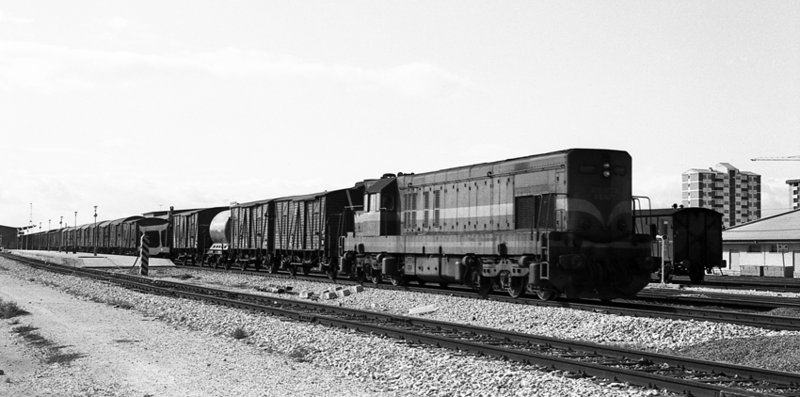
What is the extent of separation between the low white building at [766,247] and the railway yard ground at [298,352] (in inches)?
1208

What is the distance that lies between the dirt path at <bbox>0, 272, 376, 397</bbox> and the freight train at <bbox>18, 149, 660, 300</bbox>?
8041mm

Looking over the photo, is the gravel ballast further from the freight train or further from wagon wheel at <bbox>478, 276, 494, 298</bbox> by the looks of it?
the freight train

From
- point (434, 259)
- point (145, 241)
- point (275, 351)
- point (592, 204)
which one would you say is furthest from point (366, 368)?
point (145, 241)

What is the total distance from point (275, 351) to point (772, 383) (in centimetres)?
Result: 741

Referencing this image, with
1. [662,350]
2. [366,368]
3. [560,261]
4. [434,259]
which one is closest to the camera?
[366,368]

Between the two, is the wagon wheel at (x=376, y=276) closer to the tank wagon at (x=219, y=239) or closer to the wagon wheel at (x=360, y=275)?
the wagon wheel at (x=360, y=275)

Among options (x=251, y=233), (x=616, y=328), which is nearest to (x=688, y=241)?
(x=616, y=328)

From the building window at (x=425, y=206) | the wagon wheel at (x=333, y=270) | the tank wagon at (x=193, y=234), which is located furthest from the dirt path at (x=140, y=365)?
the tank wagon at (x=193, y=234)

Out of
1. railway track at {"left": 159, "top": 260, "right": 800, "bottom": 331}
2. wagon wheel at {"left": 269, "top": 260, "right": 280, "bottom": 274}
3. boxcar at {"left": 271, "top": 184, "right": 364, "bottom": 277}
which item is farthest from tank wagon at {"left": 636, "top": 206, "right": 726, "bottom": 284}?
wagon wheel at {"left": 269, "top": 260, "right": 280, "bottom": 274}

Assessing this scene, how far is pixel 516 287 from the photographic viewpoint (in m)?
19.8

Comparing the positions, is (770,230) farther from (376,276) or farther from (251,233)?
(376,276)

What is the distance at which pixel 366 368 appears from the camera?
10.9 m

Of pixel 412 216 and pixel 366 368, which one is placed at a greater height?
pixel 412 216

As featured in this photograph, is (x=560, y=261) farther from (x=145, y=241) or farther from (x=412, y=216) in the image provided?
(x=145, y=241)
